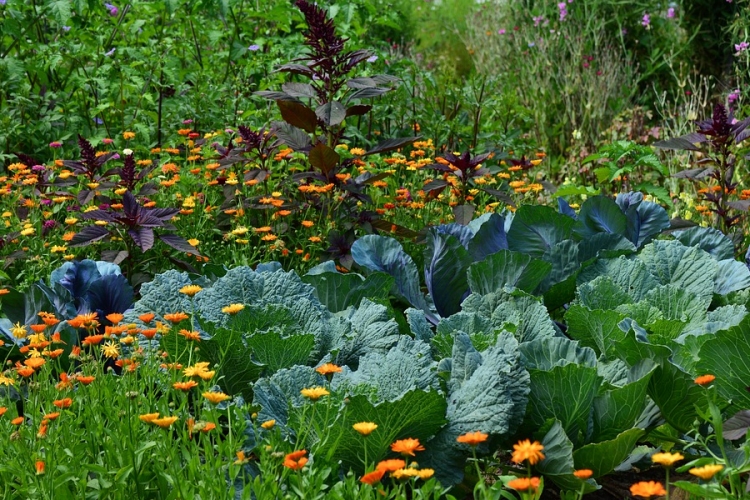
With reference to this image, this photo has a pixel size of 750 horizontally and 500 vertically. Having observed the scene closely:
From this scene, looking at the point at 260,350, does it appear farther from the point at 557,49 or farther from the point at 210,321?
the point at 557,49

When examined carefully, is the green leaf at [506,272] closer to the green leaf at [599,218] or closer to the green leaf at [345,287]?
the green leaf at [345,287]

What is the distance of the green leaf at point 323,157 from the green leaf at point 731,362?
5.83 feet

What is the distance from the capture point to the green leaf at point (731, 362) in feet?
6.69

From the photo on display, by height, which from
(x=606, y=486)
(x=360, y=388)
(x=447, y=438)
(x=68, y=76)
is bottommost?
(x=606, y=486)

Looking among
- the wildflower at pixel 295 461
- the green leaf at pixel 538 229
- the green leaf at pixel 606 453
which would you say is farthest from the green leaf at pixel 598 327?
the wildflower at pixel 295 461

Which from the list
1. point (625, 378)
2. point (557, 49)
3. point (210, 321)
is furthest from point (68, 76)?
point (557, 49)

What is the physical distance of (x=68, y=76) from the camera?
17.9ft

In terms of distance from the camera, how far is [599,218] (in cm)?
297

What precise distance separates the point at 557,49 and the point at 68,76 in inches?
212

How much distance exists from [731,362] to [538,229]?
3.19 feet

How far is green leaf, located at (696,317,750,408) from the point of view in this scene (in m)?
2.04

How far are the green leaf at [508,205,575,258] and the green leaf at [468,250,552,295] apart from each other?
27 centimetres

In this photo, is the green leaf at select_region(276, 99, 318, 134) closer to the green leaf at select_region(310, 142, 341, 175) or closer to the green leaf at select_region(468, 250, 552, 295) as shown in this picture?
the green leaf at select_region(310, 142, 341, 175)

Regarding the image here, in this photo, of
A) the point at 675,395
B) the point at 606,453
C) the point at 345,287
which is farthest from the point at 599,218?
the point at 606,453
